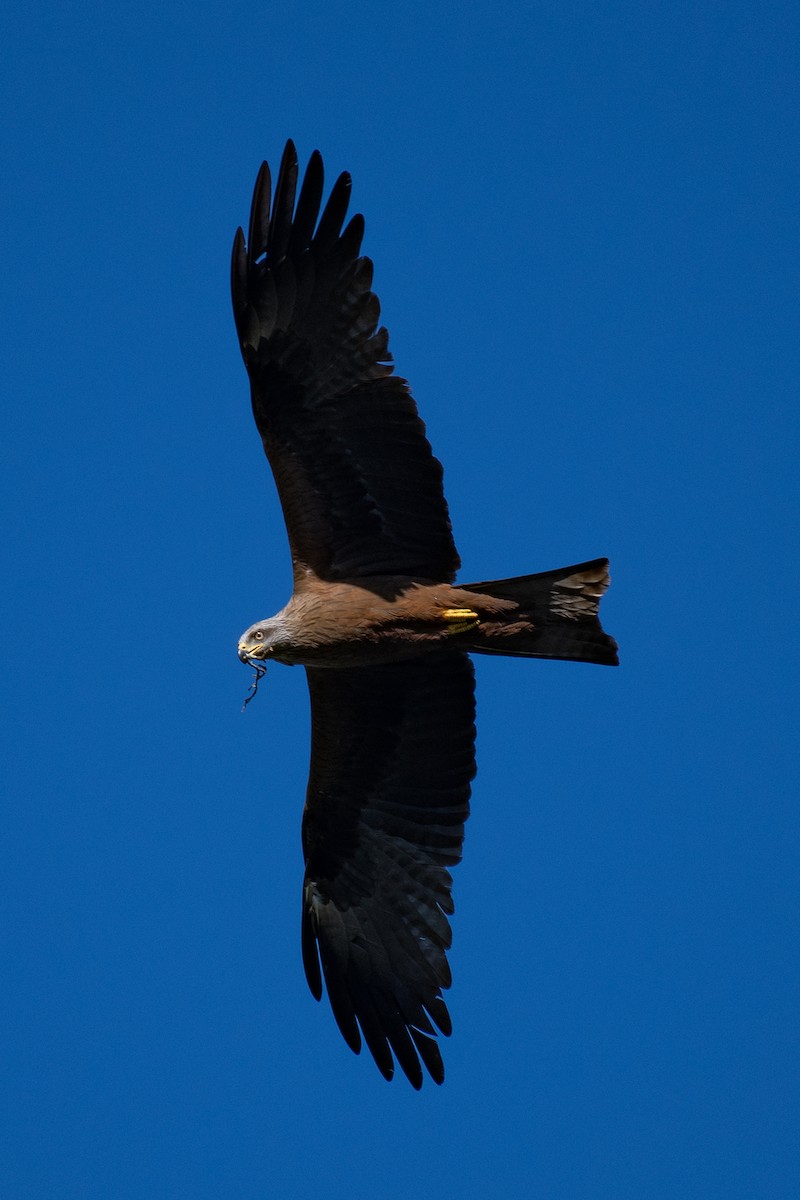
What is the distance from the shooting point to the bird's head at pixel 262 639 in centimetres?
873

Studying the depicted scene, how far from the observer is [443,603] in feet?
28.3

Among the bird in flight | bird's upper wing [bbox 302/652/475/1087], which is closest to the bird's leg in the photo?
the bird in flight

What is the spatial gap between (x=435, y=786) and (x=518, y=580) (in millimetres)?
1470

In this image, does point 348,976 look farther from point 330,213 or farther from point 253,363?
point 330,213

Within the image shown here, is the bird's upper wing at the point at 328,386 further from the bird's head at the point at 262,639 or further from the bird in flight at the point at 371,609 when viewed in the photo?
the bird's head at the point at 262,639

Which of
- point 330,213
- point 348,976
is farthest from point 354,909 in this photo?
point 330,213

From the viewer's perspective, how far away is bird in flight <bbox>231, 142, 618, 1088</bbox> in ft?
27.6

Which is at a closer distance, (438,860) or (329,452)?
(329,452)

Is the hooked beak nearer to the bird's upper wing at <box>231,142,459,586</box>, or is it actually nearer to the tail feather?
the bird's upper wing at <box>231,142,459,586</box>

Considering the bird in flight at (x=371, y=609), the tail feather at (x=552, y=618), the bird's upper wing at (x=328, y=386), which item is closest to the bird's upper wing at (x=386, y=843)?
the bird in flight at (x=371, y=609)

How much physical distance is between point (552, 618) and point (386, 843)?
1850 mm

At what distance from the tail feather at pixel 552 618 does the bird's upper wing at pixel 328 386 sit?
35cm

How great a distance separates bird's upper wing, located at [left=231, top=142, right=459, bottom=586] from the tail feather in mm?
350

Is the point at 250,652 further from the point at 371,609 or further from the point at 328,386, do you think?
the point at 328,386
